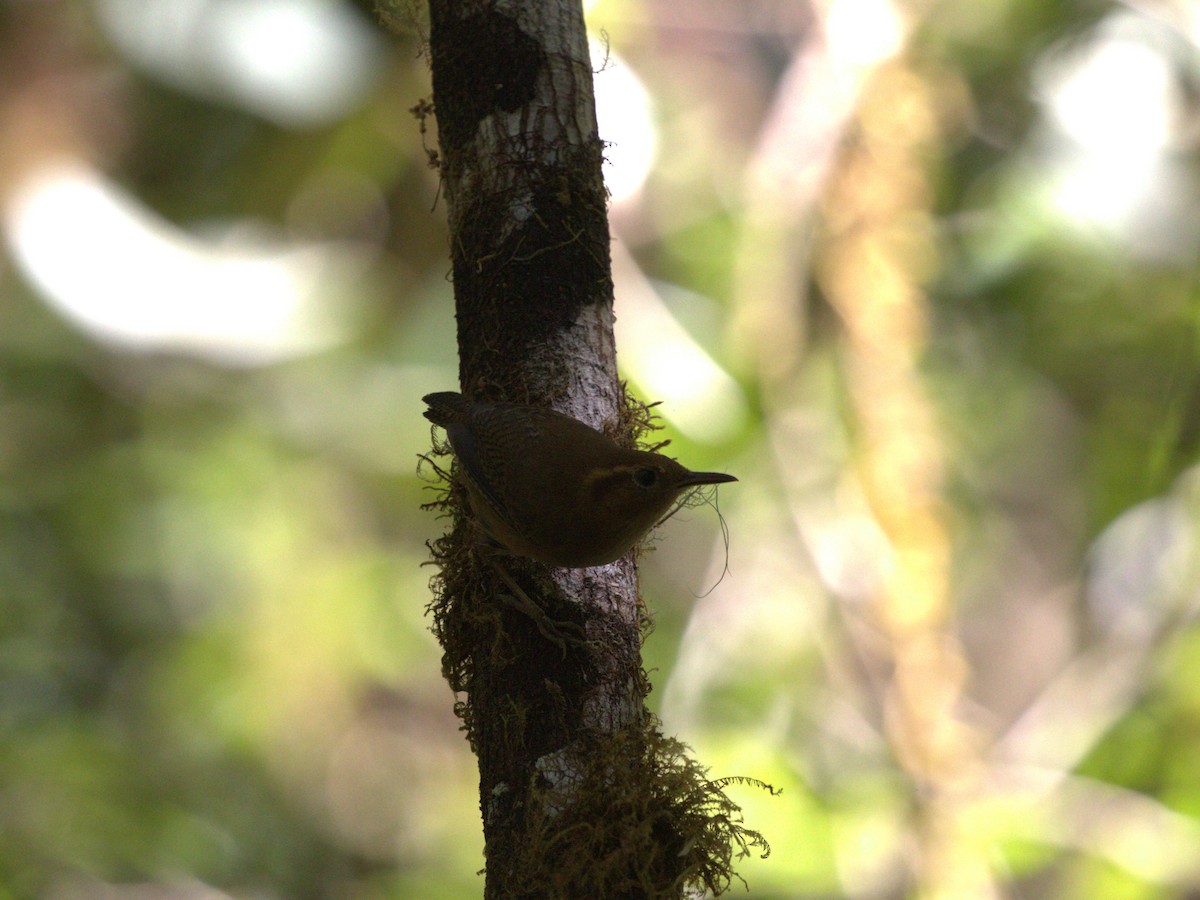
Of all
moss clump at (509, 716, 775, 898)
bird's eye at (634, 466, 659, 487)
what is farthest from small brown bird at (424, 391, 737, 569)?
moss clump at (509, 716, 775, 898)

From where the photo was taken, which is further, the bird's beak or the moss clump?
the bird's beak

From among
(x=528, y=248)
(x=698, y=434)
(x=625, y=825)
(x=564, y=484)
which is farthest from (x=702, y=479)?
(x=698, y=434)

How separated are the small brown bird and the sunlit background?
3.44m

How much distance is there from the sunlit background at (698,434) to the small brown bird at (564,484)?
11.3 ft

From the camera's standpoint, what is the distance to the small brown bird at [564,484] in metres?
2.78

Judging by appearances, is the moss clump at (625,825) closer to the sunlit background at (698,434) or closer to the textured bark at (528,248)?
the textured bark at (528,248)

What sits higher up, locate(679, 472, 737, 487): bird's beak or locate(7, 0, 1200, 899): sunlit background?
locate(7, 0, 1200, 899): sunlit background

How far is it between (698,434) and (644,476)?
3.75 meters

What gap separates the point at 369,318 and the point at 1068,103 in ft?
16.8

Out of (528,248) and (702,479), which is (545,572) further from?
(528,248)

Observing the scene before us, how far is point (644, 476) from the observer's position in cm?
288

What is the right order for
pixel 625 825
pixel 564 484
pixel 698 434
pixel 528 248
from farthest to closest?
1. pixel 698 434
2. pixel 564 484
3. pixel 528 248
4. pixel 625 825

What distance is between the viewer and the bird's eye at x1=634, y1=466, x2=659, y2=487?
9.45ft

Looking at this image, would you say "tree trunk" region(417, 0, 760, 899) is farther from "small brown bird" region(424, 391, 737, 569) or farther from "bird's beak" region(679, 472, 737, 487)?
"bird's beak" region(679, 472, 737, 487)
